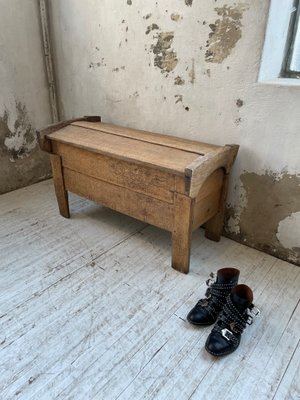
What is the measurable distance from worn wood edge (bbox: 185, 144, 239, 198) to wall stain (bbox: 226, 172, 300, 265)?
209 mm

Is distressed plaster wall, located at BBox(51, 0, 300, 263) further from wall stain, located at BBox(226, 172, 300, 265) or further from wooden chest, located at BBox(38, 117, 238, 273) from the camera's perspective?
wooden chest, located at BBox(38, 117, 238, 273)

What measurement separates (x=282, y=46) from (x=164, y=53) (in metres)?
0.59

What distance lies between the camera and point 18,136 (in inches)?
89.3

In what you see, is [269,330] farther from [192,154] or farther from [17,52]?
[17,52]

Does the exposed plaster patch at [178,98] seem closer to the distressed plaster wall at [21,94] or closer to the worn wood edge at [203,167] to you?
the worn wood edge at [203,167]

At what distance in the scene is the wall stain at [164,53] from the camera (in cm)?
163

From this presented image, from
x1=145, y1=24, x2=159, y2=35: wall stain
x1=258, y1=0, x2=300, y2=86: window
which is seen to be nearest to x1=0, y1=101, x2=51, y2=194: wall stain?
x1=145, y1=24, x2=159, y2=35: wall stain

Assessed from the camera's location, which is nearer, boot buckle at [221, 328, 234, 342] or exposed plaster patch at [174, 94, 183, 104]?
boot buckle at [221, 328, 234, 342]

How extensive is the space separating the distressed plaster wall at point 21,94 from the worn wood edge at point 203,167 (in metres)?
1.55

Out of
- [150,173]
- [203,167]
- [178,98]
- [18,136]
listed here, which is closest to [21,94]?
[18,136]

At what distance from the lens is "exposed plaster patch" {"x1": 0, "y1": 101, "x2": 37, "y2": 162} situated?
2180mm

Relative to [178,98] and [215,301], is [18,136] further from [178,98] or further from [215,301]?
[215,301]

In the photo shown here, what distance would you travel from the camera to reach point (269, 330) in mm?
1191

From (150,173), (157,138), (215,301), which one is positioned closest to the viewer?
(215,301)
